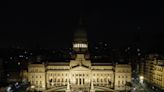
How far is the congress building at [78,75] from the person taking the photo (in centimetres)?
7750

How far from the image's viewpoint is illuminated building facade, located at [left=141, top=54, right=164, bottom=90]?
71.8 metres

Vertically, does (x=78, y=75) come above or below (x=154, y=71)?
below

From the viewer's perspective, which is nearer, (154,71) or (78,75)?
(154,71)

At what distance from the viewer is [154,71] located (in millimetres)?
75875

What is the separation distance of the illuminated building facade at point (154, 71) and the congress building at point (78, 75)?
6253 mm

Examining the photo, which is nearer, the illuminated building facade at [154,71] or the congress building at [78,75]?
the illuminated building facade at [154,71]

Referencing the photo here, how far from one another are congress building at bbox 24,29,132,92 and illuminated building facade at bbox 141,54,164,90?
20.5 ft

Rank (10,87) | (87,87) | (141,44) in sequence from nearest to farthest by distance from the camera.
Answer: (10,87) → (87,87) → (141,44)

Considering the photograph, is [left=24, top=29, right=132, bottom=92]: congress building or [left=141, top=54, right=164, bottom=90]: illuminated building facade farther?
[left=24, top=29, right=132, bottom=92]: congress building

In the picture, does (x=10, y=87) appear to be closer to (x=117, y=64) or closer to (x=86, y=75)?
(x=86, y=75)

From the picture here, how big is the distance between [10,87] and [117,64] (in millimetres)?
31942

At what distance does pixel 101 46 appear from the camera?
170m

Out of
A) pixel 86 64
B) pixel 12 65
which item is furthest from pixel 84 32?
pixel 12 65

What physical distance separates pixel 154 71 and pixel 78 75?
21513mm
